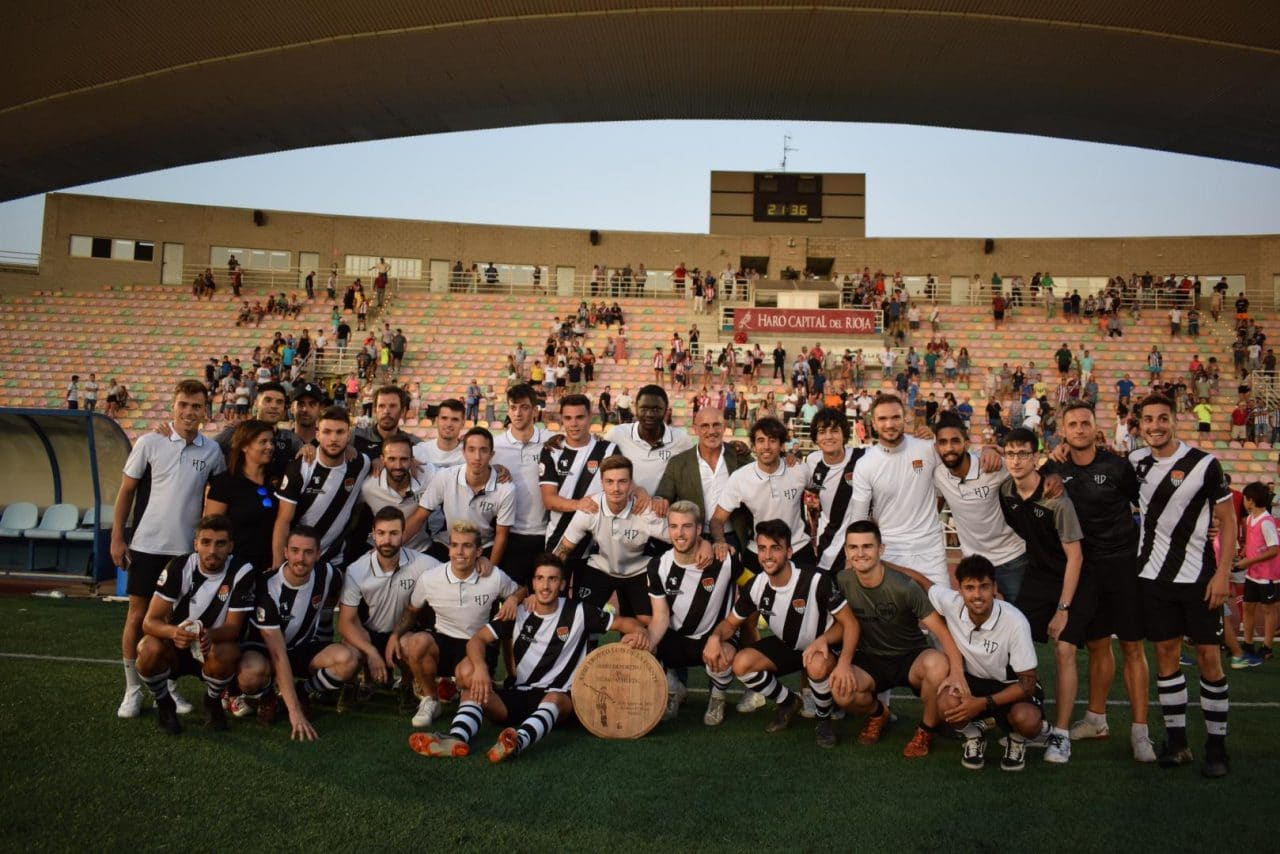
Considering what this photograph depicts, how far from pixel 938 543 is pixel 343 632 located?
3.76m

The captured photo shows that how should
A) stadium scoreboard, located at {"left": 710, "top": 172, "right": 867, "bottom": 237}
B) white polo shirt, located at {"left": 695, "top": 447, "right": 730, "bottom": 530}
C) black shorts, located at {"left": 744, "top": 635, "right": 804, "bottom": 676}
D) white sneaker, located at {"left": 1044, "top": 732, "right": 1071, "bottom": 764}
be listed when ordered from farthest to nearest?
stadium scoreboard, located at {"left": 710, "top": 172, "right": 867, "bottom": 237}, white polo shirt, located at {"left": 695, "top": 447, "right": 730, "bottom": 530}, black shorts, located at {"left": 744, "top": 635, "right": 804, "bottom": 676}, white sneaker, located at {"left": 1044, "top": 732, "right": 1071, "bottom": 764}

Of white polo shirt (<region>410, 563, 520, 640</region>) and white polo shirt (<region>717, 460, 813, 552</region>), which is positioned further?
white polo shirt (<region>717, 460, 813, 552</region>)

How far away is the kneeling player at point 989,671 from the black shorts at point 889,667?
36 cm

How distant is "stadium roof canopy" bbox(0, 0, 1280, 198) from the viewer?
69.4ft

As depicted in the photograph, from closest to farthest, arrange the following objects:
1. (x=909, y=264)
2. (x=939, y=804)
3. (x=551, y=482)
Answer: (x=939, y=804)
(x=551, y=482)
(x=909, y=264)

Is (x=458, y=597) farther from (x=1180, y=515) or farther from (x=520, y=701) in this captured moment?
(x=1180, y=515)

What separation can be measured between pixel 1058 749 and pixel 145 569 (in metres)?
5.53

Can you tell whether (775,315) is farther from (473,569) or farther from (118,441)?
(473,569)

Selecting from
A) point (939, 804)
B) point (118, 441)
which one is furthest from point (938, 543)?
Result: point (118, 441)

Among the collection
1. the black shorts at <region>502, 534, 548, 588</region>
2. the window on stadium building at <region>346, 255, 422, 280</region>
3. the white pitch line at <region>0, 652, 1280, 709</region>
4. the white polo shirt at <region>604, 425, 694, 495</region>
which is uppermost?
the window on stadium building at <region>346, 255, 422, 280</region>

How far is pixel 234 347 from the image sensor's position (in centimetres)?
3109

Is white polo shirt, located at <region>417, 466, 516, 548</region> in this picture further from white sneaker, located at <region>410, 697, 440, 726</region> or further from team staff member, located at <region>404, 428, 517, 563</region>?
white sneaker, located at <region>410, 697, 440, 726</region>

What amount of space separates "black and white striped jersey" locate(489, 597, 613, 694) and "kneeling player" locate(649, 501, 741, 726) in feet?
1.65

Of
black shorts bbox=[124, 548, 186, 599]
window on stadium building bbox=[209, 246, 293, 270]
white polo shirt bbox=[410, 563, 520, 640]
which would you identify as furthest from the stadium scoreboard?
black shorts bbox=[124, 548, 186, 599]
